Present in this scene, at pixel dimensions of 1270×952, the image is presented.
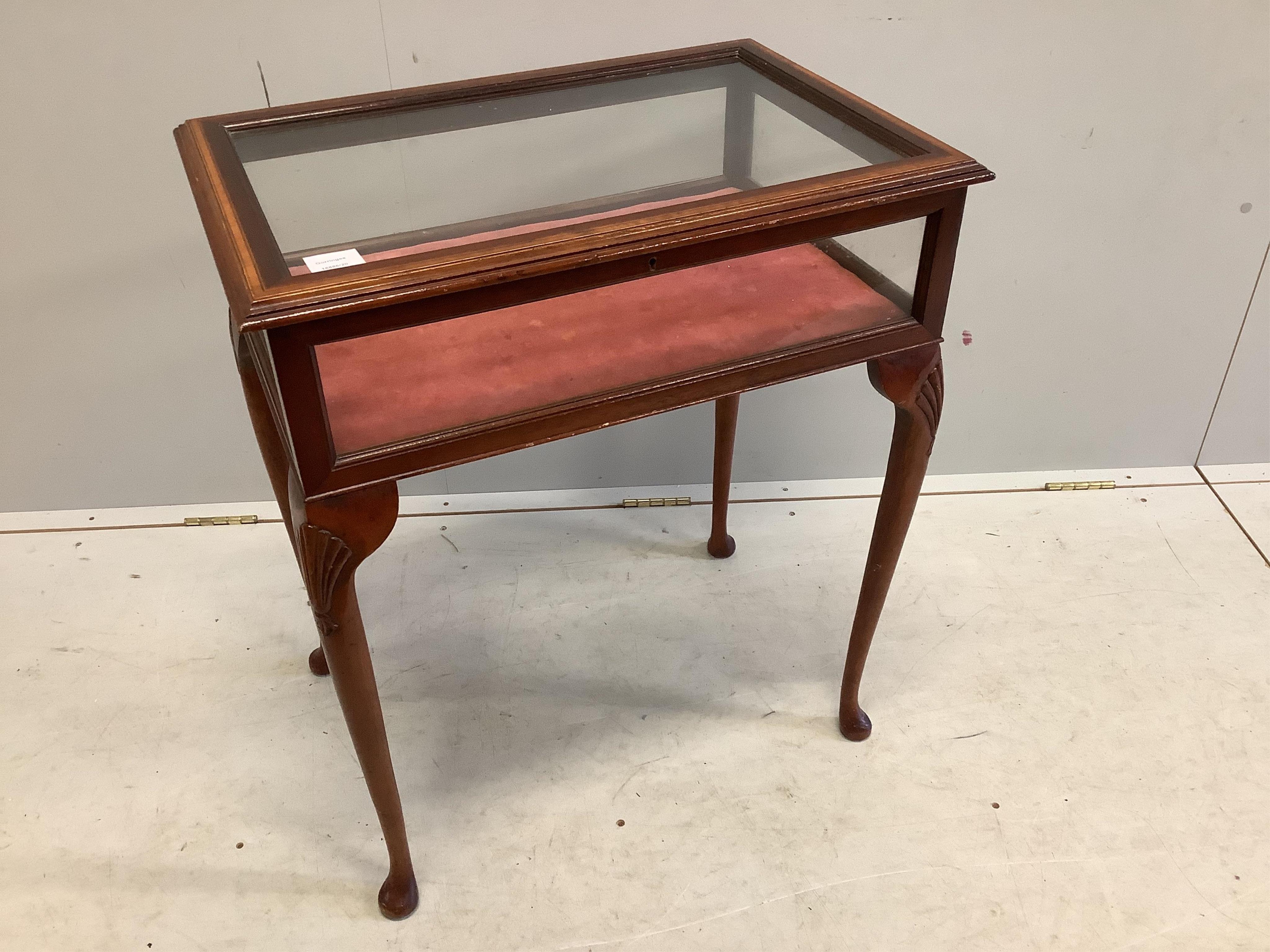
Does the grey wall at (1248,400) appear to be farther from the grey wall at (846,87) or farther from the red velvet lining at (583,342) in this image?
the red velvet lining at (583,342)

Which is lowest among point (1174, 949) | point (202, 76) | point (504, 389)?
point (1174, 949)

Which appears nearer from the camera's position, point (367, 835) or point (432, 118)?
point (432, 118)

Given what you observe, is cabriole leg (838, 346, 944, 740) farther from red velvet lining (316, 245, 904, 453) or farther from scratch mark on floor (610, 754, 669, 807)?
scratch mark on floor (610, 754, 669, 807)

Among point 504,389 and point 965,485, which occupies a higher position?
point 504,389

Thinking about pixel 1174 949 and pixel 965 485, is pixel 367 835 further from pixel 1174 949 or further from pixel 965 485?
pixel 965 485

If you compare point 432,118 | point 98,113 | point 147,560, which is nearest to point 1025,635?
point 432,118

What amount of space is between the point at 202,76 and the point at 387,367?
78cm

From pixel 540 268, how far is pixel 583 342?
22 cm

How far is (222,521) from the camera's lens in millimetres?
2039

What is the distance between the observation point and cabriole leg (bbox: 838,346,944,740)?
1264mm

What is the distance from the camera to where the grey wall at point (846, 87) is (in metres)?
1.60

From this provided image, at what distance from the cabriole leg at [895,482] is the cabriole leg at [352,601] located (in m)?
0.61

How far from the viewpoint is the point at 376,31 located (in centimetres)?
159

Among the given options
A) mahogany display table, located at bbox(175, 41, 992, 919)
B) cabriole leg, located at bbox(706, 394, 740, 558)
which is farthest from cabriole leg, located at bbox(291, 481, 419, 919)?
cabriole leg, located at bbox(706, 394, 740, 558)
